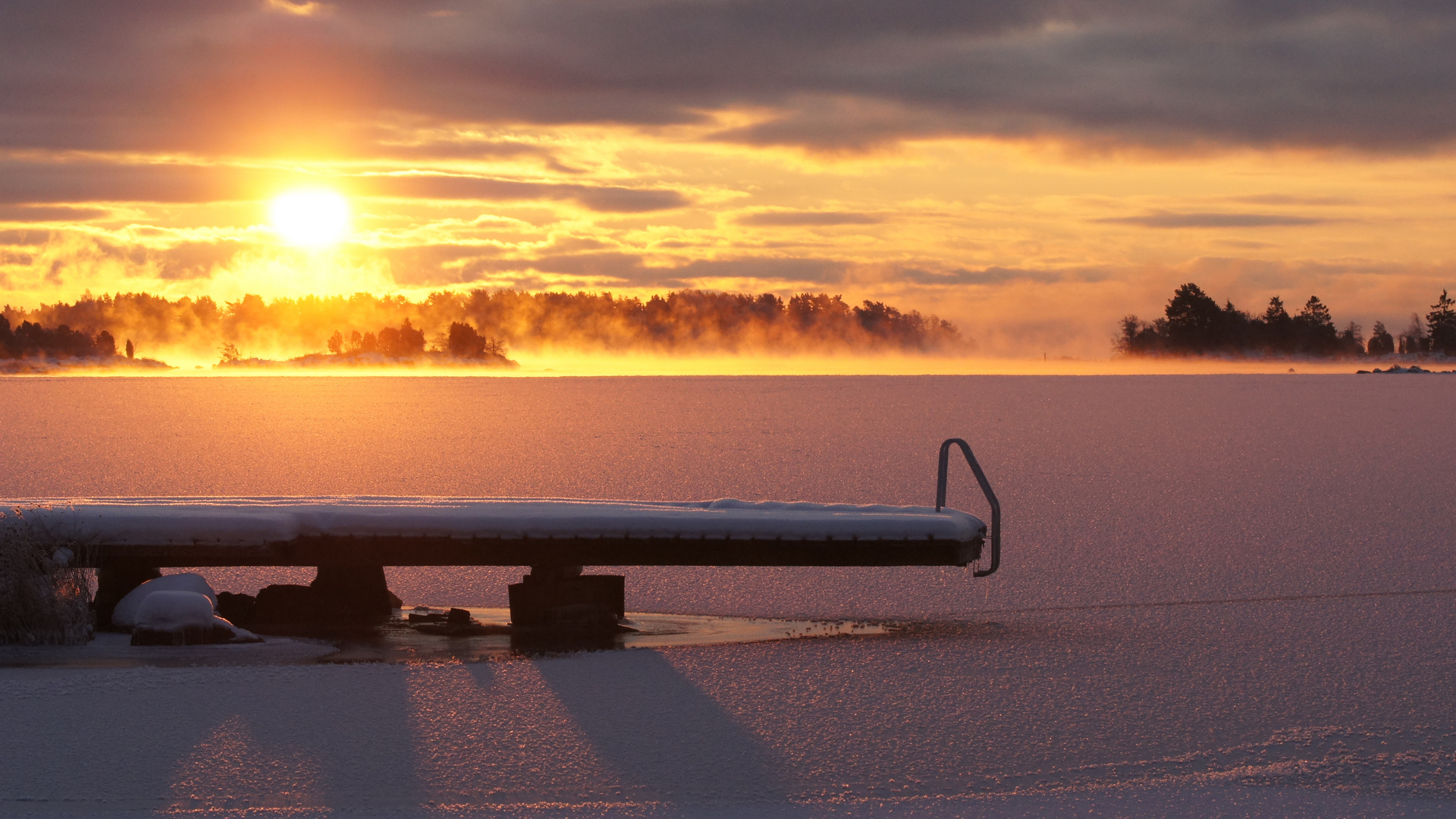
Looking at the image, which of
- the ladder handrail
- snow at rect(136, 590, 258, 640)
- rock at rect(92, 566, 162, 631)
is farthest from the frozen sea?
rock at rect(92, 566, 162, 631)

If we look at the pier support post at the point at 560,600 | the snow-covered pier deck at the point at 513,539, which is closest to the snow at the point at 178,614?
the snow-covered pier deck at the point at 513,539

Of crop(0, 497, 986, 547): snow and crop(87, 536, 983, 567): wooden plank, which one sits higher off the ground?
crop(0, 497, 986, 547): snow

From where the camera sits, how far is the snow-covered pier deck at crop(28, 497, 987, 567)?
27.2 feet

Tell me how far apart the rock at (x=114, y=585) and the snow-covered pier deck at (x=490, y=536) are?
88 mm

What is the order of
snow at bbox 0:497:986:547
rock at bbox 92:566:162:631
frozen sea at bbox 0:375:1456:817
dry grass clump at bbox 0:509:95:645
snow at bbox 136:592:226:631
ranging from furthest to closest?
rock at bbox 92:566:162:631, snow at bbox 0:497:986:547, snow at bbox 136:592:226:631, dry grass clump at bbox 0:509:95:645, frozen sea at bbox 0:375:1456:817

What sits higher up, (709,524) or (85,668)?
(709,524)

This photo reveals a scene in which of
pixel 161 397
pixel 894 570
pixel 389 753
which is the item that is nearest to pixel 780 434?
pixel 894 570

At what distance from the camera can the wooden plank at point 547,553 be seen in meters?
8.42

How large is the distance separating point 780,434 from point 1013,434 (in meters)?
4.93

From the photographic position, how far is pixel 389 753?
5.82m

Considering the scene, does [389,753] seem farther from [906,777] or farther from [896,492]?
[896,492]

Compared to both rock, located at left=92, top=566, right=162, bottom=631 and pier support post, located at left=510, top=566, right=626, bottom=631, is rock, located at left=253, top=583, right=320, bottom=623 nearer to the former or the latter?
rock, located at left=92, top=566, right=162, bottom=631

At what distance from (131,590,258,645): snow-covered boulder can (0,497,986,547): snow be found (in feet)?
1.09

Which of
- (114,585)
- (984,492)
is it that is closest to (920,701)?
(984,492)
